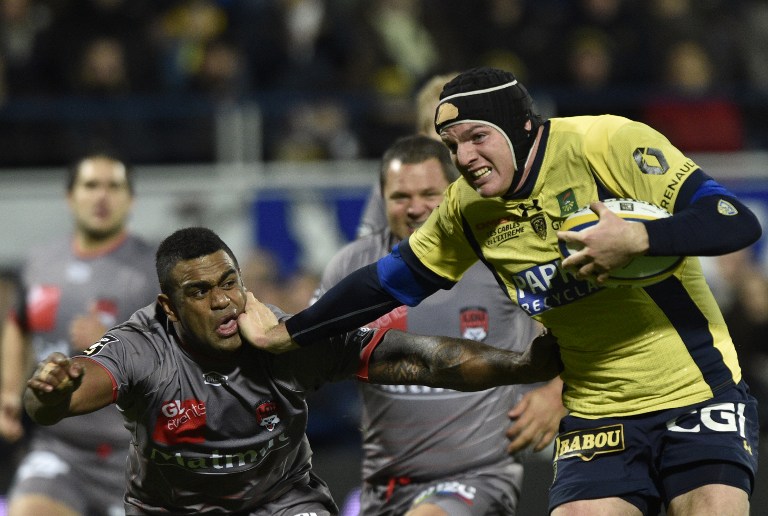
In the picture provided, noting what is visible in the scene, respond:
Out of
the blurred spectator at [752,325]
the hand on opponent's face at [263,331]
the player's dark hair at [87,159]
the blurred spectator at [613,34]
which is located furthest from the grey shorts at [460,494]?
the blurred spectator at [613,34]

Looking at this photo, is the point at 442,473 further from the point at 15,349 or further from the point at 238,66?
the point at 238,66

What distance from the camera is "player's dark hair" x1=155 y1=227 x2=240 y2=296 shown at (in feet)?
15.2

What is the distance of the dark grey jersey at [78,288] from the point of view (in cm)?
690

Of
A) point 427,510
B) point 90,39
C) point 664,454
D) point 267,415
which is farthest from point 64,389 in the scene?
point 90,39

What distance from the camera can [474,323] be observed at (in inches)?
221

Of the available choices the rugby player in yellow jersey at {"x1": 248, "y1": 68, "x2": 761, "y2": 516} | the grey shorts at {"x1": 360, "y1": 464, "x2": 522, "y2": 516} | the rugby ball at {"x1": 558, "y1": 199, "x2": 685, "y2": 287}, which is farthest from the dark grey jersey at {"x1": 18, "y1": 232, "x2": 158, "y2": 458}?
the rugby ball at {"x1": 558, "y1": 199, "x2": 685, "y2": 287}

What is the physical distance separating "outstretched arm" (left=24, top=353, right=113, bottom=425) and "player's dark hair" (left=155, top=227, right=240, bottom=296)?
45 cm

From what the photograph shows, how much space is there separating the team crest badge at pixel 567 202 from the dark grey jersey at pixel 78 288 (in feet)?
10.4

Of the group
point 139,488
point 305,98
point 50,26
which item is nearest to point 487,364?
point 139,488

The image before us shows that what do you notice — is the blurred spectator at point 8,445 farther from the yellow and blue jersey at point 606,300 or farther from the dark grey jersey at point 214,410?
the yellow and blue jersey at point 606,300

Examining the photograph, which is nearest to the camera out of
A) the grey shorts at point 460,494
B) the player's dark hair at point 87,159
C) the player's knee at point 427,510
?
the player's knee at point 427,510

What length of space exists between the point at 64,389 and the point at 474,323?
2072mm

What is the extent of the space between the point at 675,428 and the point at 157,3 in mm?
8487

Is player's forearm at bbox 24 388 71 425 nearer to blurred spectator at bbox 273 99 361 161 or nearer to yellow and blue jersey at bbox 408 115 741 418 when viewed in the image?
yellow and blue jersey at bbox 408 115 741 418
